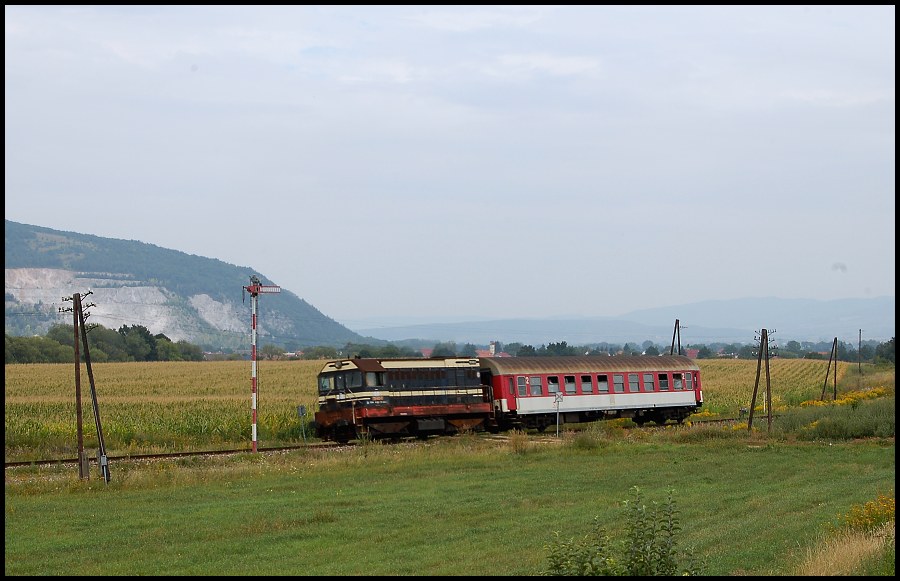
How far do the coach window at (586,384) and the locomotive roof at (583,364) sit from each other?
0.31 meters

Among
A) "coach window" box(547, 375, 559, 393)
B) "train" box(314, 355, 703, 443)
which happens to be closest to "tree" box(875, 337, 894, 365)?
"train" box(314, 355, 703, 443)

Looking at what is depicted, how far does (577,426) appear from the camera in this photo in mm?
49156

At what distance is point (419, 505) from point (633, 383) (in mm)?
27984

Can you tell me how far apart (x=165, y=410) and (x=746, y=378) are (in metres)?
55.5

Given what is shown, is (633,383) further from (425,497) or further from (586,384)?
(425,497)

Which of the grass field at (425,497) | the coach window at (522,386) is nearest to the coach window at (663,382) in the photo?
the grass field at (425,497)

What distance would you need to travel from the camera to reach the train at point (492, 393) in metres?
41.6

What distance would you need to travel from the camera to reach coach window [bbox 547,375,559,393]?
4681 cm

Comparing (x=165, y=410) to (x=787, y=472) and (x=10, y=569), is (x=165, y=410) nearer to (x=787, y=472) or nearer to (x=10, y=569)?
(x=787, y=472)

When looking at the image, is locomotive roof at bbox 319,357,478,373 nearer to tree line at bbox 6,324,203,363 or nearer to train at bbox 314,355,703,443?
train at bbox 314,355,703,443

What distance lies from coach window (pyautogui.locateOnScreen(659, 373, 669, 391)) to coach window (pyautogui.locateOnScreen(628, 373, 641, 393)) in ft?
5.39

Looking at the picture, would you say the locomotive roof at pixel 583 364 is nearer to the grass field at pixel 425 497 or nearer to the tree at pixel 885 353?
the grass field at pixel 425 497

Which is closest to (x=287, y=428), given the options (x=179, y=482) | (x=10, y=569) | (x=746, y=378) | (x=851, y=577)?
(x=179, y=482)

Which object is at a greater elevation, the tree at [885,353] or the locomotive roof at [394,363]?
the locomotive roof at [394,363]
